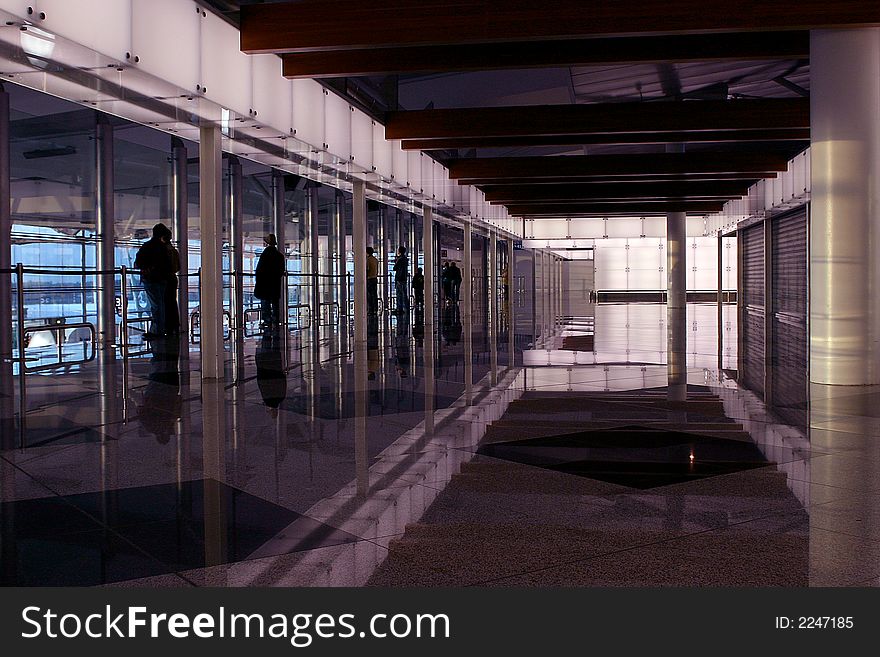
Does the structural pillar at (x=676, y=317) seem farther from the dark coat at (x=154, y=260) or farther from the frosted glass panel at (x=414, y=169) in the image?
the dark coat at (x=154, y=260)

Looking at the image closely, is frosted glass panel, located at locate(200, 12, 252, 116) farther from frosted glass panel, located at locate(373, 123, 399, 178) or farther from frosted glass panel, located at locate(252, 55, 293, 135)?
frosted glass panel, located at locate(373, 123, 399, 178)

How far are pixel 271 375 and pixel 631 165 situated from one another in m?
11.3

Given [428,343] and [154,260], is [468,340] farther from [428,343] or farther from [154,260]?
[154,260]

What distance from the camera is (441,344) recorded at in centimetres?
1623

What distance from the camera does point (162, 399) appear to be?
8.79 metres

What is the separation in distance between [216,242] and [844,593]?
8.77 metres

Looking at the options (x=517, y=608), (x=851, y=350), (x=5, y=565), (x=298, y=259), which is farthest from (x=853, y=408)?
(x=298, y=259)

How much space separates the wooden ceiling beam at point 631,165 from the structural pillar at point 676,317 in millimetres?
3501

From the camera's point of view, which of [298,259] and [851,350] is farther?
[298,259]

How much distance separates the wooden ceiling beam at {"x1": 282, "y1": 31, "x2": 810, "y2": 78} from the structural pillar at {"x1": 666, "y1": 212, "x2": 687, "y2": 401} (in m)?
3.78

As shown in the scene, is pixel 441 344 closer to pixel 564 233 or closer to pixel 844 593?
pixel 844 593

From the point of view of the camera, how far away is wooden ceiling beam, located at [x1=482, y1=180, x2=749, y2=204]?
80.2ft

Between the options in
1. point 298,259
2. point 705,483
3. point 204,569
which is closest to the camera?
point 204,569

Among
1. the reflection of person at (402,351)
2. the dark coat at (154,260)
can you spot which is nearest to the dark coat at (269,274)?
the reflection of person at (402,351)
